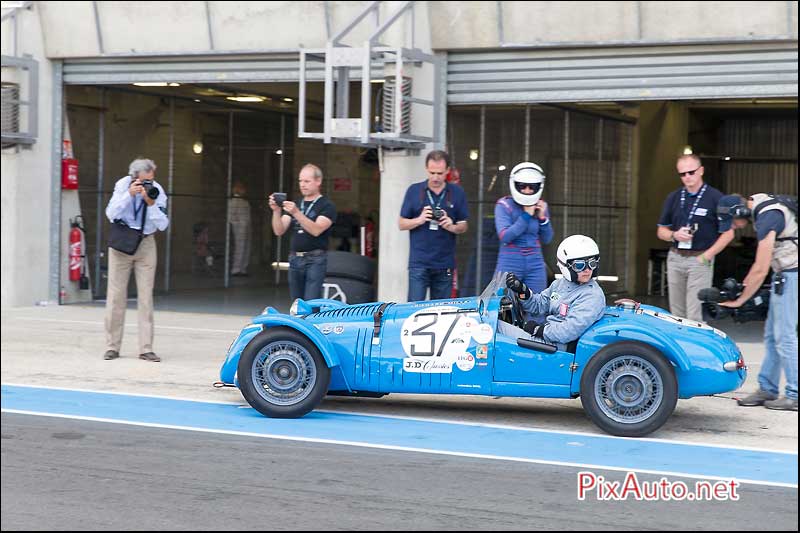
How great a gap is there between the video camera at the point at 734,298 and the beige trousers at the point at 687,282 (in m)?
1.14

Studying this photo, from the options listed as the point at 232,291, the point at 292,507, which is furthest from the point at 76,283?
the point at 292,507

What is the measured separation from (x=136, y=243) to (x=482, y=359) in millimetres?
4135

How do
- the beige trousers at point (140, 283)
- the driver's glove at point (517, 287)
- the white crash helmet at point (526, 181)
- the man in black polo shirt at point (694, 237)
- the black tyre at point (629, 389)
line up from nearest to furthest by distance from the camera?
the black tyre at point (629, 389) < the driver's glove at point (517, 287) < the white crash helmet at point (526, 181) < the man in black polo shirt at point (694, 237) < the beige trousers at point (140, 283)

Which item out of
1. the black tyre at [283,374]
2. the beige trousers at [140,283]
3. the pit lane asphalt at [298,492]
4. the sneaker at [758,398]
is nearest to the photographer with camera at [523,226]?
the sneaker at [758,398]

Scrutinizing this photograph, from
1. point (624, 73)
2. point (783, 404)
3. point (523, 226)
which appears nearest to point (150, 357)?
point (523, 226)

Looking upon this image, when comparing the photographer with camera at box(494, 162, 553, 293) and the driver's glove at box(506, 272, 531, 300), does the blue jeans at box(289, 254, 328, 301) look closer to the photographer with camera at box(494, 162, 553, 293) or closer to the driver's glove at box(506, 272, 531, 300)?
the photographer with camera at box(494, 162, 553, 293)

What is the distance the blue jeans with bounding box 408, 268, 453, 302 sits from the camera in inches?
396

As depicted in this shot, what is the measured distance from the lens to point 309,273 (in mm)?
9969

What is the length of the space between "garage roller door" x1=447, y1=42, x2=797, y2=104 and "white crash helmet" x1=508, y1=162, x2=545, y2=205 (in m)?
4.26

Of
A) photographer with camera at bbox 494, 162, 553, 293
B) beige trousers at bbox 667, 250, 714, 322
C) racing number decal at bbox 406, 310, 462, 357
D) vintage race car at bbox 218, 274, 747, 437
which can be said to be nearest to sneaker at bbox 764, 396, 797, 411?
vintage race car at bbox 218, 274, 747, 437

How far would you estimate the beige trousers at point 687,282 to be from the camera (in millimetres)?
9820

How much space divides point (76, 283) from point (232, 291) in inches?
153

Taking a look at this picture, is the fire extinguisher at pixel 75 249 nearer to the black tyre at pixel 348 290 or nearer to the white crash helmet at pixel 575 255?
the black tyre at pixel 348 290

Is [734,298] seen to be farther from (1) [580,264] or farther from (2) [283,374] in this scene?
(2) [283,374]
